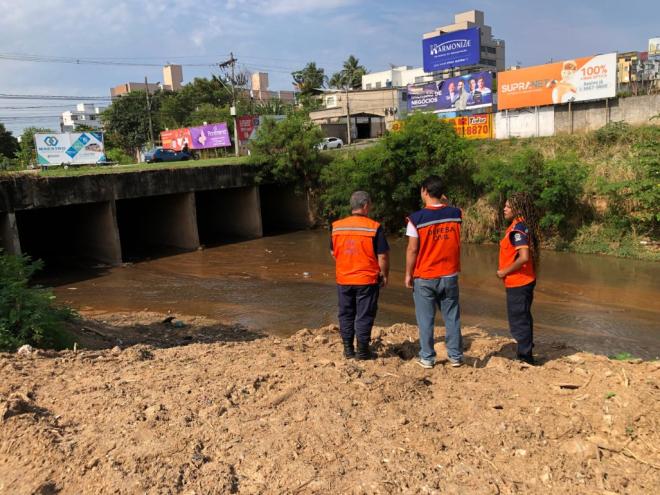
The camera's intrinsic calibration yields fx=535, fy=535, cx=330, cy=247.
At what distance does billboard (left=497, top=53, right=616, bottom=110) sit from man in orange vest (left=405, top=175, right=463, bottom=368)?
2182 cm

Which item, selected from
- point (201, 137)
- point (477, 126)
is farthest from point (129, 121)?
point (477, 126)

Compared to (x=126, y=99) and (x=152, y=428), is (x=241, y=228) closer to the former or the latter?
(x=152, y=428)

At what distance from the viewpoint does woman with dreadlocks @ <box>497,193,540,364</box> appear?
486cm

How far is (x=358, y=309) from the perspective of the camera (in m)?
5.07

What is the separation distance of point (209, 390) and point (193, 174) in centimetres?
1776

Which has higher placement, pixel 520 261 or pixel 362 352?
pixel 520 261

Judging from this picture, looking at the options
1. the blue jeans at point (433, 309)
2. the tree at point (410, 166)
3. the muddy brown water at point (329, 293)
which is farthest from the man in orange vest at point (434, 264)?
the tree at point (410, 166)

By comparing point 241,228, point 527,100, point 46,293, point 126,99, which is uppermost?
point 126,99

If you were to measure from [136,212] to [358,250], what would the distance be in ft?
70.2

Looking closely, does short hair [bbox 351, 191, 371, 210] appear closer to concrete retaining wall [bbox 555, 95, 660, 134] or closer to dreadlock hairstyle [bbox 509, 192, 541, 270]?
dreadlock hairstyle [bbox 509, 192, 541, 270]

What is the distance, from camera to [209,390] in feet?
13.5

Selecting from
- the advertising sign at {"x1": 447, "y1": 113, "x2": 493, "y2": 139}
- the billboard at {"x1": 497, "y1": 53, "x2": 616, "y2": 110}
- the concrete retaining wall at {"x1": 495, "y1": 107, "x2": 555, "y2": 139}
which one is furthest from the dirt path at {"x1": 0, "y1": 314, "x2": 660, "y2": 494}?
the advertising sign at {"x1": 447, "y1": 113, "x2": 493, "y2": 139}

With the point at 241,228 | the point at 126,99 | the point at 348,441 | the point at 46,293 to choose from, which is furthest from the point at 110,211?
the point at 126,99

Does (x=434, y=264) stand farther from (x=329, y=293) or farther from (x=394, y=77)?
(x=394, y=77)
